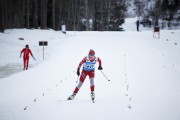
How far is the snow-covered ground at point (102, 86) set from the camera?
8.84m

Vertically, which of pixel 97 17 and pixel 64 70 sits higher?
pixel 97 17

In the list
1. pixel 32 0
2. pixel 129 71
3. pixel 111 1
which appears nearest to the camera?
pixel 129 71

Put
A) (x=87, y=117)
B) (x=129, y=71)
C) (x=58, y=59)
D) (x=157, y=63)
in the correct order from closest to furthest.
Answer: (x=87, y=117), (x=129, y=71), (x=157, y=63), (x=58, y=59)

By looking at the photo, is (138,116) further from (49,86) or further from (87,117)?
(49,86)

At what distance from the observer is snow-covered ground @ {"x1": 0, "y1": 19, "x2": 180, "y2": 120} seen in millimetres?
8836

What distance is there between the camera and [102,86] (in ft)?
43.1

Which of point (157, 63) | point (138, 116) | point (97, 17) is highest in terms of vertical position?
point (97, 17)

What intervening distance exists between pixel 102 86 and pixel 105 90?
866 mm

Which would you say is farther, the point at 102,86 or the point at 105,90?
the point at 102,86

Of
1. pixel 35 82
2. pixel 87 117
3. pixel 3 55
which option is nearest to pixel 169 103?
pixel 87 117

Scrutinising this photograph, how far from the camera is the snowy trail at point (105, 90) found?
877cm

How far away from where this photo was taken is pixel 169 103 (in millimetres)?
10031

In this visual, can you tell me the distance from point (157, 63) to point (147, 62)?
2.55 ft

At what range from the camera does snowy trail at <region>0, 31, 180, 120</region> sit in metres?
8.77
